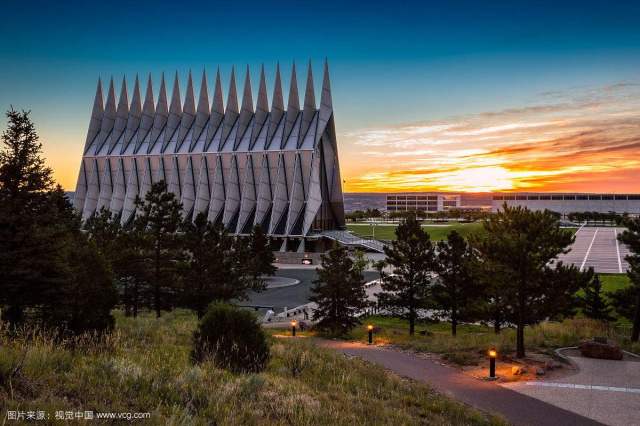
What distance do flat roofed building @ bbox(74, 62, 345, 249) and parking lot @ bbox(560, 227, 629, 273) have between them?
1427 inches

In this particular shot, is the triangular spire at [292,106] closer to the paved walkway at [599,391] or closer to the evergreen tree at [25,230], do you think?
the evergreen tree at [25,230]

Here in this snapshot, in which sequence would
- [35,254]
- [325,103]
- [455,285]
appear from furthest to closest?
[325,103], [455,285], [35,254]

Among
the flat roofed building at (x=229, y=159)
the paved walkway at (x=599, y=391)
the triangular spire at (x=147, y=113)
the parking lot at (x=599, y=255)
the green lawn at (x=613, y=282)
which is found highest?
the triangular spire at (x=147, y=113)

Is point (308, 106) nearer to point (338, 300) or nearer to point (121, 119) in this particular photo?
point (121, 119)

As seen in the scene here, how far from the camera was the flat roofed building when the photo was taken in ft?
232

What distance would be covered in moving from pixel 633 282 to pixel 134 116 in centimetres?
8401

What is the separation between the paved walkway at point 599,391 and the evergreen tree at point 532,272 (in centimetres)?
212

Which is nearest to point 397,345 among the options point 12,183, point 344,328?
point 344,328

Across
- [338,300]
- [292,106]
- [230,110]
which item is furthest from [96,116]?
[338,300]

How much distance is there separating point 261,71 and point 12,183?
206 feet

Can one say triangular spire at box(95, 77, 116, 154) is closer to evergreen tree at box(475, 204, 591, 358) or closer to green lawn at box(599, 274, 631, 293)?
green lawn at box(599, 274, 631, 293)

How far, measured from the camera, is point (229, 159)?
250ft

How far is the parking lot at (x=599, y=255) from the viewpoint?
58438 mm

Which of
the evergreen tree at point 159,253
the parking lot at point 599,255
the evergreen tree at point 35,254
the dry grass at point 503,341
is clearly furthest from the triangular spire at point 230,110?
the evergreen tree at point 35,254
